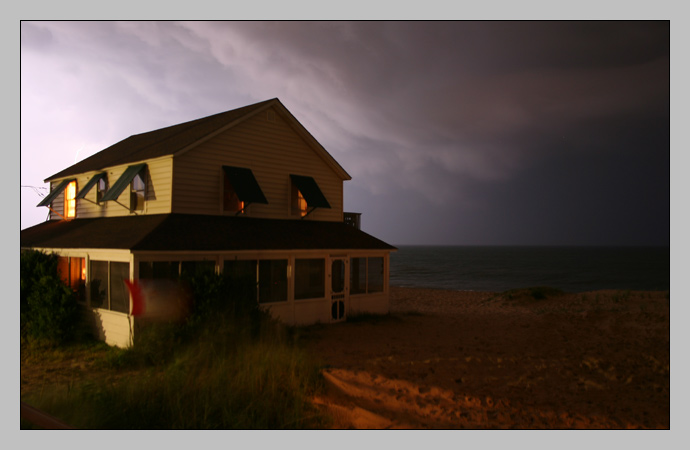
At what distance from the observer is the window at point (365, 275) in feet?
58.1

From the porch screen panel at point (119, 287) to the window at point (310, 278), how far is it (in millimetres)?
5213

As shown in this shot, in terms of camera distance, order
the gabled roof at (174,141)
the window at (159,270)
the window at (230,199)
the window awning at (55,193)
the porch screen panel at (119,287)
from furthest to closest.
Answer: the window awning at (55,193), the window at (230,199), the gabled roof at (174,141), the porch screen panel at (119,287), the window at (159,270)

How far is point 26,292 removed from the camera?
14.5 meters

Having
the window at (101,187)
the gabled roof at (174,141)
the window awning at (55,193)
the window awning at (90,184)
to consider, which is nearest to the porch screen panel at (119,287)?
the gabled roof at (174,141)

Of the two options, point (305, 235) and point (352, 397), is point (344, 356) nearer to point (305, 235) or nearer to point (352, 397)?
point (352, 397)

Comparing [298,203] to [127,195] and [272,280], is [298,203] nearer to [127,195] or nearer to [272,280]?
[272,280]

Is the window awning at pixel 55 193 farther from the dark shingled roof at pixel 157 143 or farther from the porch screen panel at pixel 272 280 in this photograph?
the porch screen panel at pixel 272 280

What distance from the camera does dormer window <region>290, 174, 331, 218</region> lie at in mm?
17469

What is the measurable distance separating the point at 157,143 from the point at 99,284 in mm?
6341

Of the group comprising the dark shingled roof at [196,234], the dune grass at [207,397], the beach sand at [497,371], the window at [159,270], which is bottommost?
the beach sand at [497,371]

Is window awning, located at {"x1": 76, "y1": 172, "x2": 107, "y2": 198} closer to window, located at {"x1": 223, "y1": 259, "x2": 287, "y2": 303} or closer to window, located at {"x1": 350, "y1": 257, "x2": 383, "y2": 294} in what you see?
window, located at {"x1": 223, "y1": 259, "x2": 287, "y2": 303}

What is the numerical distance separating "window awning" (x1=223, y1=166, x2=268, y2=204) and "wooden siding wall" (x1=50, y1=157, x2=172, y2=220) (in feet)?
6.35

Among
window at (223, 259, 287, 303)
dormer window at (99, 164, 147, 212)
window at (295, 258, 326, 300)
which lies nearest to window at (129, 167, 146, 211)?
dormer window at (99, 164, 147, 212)

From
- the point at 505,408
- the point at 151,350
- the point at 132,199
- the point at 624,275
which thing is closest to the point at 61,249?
the point at 132,199
